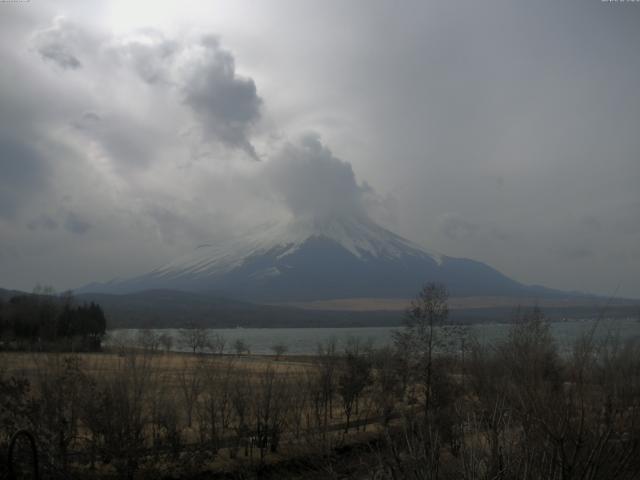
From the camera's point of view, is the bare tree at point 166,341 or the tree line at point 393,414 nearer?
the tree line at point 393,414

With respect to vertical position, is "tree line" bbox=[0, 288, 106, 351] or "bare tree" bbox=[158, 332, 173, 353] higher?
"tree line" bbox=[0, 288, 106, 351]

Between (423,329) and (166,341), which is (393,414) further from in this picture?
(166,341)

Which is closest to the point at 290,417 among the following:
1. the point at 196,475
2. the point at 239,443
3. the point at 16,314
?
the point at 239,443

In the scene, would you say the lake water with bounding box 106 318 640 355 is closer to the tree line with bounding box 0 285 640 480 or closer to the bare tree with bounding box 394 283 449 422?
the tree line with bounding box 0 285 640 480

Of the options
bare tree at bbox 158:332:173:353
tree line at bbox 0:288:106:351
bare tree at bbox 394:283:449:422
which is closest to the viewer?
bare tree at bbox 394:283:449:422

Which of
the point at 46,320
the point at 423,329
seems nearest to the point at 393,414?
the point at 423,329

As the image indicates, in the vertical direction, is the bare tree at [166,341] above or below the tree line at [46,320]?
below

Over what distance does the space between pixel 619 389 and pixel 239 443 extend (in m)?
22.5

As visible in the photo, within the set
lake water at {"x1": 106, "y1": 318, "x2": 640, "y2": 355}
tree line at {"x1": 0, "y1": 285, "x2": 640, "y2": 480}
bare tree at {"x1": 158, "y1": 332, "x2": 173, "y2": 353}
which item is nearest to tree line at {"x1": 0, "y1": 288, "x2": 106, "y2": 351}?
lake water at {"x1": 106, "y1": 318, "x2": 640, "y2": 355}

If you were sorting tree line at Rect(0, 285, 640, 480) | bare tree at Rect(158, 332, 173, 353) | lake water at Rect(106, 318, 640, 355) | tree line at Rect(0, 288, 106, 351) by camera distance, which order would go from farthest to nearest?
1. bare tree at Rect(158, 332, 173, 353)
2. tree line at Rect(0, 288, 106, 351)
3. lake water at Rect(106, 318, 640, 355)
4. tree line at Rect(0, 285, 640, 480)

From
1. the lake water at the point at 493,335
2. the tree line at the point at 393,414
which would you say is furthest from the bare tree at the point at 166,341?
the tree line at the point at 393,414

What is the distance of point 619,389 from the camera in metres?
11.8

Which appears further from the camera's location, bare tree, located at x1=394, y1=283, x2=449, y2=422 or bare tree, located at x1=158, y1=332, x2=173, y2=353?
bare tree, located at x1=158, y1=332, x2=173, y2=353

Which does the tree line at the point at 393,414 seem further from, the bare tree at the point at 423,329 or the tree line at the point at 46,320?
the tree line at the point at 46,320
